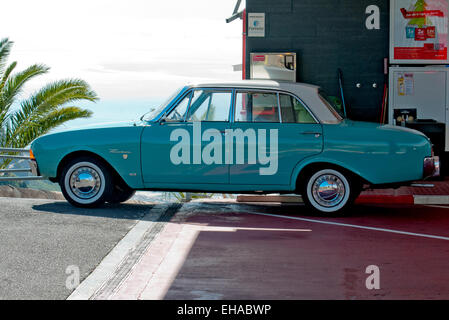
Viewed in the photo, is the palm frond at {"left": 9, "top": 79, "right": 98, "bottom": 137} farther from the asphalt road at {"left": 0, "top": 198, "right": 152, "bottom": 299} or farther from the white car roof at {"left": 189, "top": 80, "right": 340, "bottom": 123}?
the white car roof at {"left": 189, "top": 80, "right": 340, "bottom": 123}

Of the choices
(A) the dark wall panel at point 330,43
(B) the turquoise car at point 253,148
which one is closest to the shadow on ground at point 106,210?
(B) the turquoise car at point 253,148

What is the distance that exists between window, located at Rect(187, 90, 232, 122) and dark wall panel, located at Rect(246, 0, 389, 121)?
15.7 feet

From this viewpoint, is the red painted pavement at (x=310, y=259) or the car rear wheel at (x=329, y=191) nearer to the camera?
the red painted pavement at (x=310, y=259)

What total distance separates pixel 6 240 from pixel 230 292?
3080 millimetres

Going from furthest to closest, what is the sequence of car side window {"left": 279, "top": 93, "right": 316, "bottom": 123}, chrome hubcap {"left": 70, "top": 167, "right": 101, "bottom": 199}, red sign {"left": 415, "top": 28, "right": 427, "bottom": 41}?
red sign {"left": 415, "top": 28, "right": 427, "bottom": 41}
chrome hubcap {"left": 70, "top": 167, "right": 101, "bottom": 199}
car side window {"left": 279, "top": 93, "right": 316, "bottom": 123}

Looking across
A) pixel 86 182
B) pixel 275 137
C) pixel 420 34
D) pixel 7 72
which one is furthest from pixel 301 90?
pixel 7 72

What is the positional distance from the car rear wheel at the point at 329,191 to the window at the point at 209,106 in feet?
4.71

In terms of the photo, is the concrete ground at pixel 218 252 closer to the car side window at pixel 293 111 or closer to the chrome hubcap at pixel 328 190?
the chrome hubcap at pixel 328 190

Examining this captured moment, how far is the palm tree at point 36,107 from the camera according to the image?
19672 millimetres

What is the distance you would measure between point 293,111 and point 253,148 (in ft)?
2.46

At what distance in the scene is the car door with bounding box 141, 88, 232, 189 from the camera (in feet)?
31.5

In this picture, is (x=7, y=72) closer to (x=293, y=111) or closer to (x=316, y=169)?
(x=293, y=111)

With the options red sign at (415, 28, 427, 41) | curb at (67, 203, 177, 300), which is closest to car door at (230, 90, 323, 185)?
curb at (67, 203, 177, 300)
